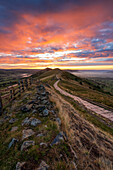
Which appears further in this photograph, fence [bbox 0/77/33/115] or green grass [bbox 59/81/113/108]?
green grass [bbox 59/81/113/108]

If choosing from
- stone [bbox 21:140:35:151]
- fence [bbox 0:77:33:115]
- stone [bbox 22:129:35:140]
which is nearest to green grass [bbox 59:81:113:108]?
fence [bbox 0:77:33:115]

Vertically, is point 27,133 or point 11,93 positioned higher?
point 11,93

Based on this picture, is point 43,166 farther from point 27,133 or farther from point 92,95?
point 92,95

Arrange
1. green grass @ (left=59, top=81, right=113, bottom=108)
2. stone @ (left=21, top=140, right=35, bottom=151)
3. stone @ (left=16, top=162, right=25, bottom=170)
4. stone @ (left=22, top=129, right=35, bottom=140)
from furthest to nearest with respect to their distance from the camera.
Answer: green grass @ (left=59, top=81, right=113, bottom=108), stone @ (left=22, top=129, right=35, bottom=140), stone @ (left=21, top=140, right=35, bottom=151), stone @ (left=16, top=162, right=25, bottom=170)

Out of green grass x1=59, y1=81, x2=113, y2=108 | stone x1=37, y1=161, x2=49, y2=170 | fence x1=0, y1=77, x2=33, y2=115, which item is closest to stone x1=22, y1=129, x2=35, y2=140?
stone x1=37, y1=161, x2=49, y2=170

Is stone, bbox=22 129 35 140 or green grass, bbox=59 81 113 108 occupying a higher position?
stone, bbox=22 129 35 140

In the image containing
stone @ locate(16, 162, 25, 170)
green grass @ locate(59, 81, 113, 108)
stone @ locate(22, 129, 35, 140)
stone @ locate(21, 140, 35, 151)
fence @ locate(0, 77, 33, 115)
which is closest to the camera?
stone @ locate(16, 162, 25, 170)

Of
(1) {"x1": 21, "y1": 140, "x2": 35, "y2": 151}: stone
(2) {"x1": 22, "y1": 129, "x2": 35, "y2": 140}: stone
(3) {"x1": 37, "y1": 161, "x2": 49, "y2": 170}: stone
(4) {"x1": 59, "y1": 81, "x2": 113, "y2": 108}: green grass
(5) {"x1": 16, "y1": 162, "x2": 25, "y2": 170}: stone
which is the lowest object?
(4) {"x1": 59, "y1": 81, "x2": 113, "y2": 108}: green grass

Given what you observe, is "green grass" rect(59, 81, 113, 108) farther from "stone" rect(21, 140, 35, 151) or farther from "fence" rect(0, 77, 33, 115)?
"stone" rect(21, 140, 35, 151)

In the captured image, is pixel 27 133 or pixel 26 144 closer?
pixel 26 144

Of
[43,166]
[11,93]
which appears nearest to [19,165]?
[43,166]

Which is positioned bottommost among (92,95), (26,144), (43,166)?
(92,95)

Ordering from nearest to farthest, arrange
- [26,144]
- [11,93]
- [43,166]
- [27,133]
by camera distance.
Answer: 1. [43,166]
2. [26,144]
3. [27,133]
4. [11,93]

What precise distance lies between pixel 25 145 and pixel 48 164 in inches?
54.1
